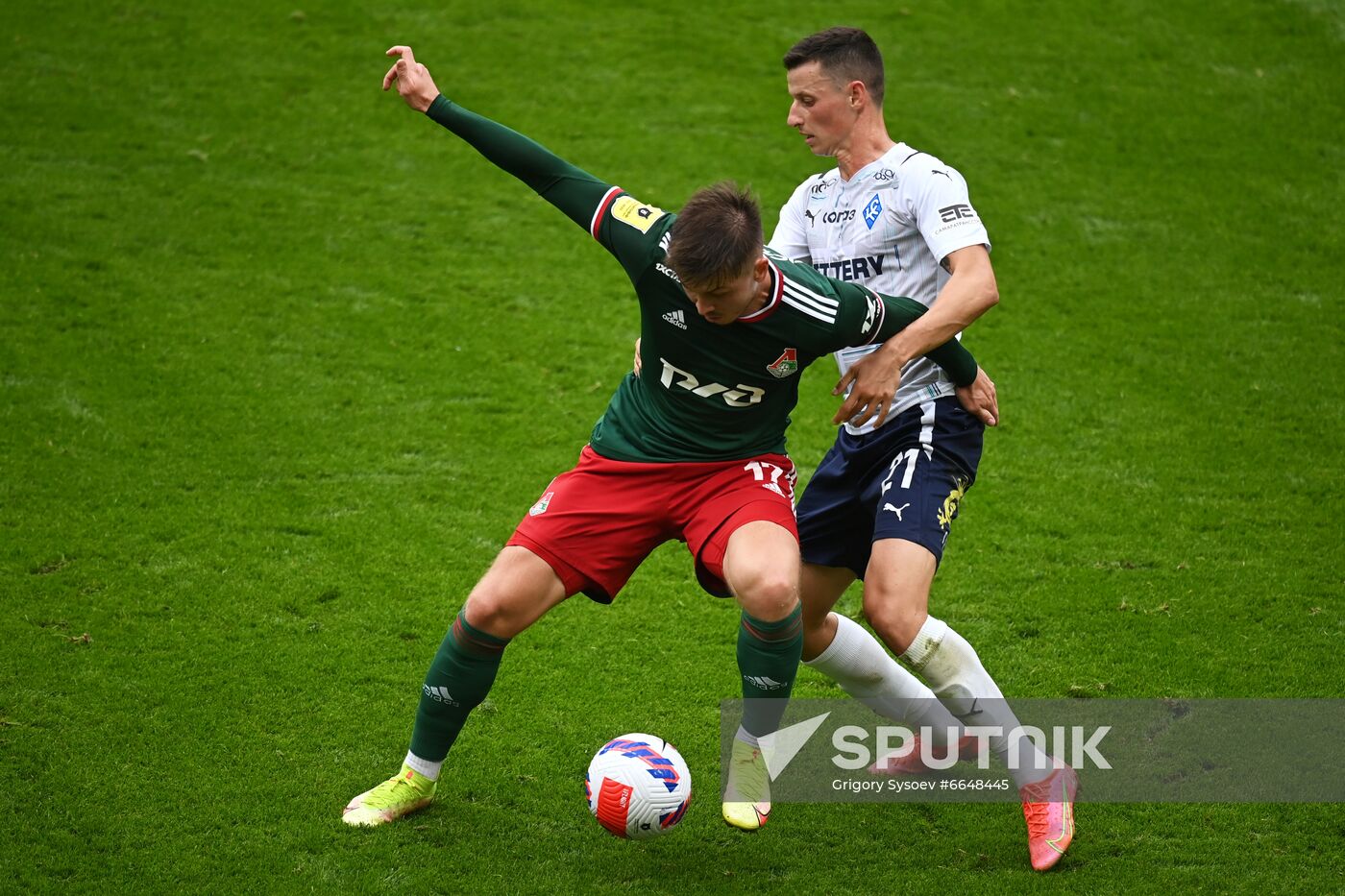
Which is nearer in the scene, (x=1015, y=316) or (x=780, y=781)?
(x=780, y=781)

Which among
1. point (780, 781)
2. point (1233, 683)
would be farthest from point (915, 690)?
point (1233, 683)

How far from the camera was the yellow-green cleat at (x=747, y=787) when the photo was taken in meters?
4.53

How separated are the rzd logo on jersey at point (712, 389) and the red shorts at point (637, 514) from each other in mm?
216

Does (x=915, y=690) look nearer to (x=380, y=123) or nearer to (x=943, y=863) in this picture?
(x=943, y=863)

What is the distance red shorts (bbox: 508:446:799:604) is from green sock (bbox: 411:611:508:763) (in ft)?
1.14

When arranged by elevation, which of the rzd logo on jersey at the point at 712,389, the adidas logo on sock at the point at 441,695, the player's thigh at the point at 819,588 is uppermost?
the rzd logo on jersey at the point at 712,389

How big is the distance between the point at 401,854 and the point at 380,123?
830cm

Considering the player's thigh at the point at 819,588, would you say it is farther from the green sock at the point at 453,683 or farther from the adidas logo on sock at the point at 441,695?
the adidas logo on sock at the point at 441,695

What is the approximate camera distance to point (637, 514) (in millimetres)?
4469

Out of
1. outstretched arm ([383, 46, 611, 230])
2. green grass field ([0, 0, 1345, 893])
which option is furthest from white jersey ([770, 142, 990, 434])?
green grass field ([0, 0, 1345, 893])

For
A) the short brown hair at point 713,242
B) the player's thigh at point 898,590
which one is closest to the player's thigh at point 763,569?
the player's thigh at point 898,590

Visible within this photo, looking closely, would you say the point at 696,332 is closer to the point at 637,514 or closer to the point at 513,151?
the point at 637,514

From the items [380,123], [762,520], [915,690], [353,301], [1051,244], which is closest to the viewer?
[762,520]

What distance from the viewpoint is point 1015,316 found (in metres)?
9.16
